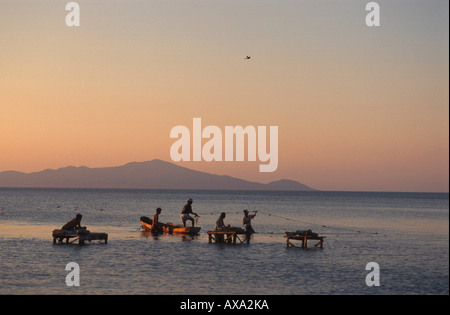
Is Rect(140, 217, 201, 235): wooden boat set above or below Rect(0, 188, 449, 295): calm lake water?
above

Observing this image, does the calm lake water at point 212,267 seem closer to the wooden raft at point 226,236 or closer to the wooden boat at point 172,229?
the wooden boat at point 172,229

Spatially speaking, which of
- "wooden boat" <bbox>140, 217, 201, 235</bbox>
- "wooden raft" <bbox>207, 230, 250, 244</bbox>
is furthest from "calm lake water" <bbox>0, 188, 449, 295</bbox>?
"wooden raft" <bbox>207, 230, 250, 244</bbox>

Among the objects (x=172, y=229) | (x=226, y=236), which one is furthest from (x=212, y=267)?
Result: (x=172, y=229)

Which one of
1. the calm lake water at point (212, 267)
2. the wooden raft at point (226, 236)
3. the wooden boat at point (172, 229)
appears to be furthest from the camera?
the wooden boat at point (172, 229)

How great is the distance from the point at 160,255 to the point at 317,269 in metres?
10.0

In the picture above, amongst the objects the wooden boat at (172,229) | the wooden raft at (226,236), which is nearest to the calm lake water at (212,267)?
the wooden boat at (172,229)

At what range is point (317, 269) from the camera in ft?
102

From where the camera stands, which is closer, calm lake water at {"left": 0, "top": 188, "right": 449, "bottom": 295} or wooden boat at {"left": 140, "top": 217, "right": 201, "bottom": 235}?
calm lake water at {"left": 0, "top": 188, "right": 449, "bottom": 295}

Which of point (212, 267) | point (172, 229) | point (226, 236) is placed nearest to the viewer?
point (212, 267)

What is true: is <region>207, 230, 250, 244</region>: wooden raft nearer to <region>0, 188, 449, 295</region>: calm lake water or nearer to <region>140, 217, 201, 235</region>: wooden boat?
<region>0, 188, 449, 295</region>: calm lake water

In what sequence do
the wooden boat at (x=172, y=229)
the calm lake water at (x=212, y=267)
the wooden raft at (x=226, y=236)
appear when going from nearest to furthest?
the calm lake water at (x=212, y=267), the wooden raft at (x=226, y=236), the wooden boat at (x=172, y=229)

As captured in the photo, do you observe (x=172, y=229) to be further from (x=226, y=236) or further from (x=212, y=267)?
(x=212, y=267)
